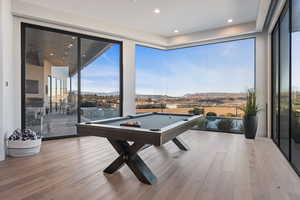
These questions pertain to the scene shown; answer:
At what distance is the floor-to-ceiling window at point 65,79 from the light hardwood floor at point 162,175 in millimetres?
1085

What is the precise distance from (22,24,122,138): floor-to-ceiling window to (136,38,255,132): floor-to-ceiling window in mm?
1087

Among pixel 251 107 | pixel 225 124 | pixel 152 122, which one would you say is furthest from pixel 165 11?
pixel 225 124

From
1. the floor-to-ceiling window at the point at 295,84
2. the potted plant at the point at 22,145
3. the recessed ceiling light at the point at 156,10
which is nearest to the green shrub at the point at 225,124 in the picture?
the floor-to-ceiling window at the point at 295,84

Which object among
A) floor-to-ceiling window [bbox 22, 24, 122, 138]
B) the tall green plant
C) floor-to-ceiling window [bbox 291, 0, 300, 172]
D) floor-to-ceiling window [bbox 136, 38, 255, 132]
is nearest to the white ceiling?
floor-to-ceiling window [bbox 22, 24, 122, 138]

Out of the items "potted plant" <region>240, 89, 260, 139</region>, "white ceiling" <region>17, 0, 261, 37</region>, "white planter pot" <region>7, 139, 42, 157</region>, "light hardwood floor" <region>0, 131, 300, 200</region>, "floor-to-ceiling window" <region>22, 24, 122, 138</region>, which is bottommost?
"light hardwood floor" <region>0, 131, 300, 200</region>

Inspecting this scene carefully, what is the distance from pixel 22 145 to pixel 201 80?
211 inches

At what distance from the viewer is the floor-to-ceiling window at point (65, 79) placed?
14.6 ft

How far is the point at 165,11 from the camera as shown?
4.43 metres

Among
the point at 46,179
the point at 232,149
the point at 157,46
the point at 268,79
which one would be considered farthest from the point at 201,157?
the point at 157,46

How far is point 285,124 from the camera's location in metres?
3.49

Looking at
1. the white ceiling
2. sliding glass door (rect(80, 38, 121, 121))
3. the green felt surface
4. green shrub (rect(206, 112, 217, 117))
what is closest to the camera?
the green felt surface

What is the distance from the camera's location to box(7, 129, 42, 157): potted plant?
3.41m

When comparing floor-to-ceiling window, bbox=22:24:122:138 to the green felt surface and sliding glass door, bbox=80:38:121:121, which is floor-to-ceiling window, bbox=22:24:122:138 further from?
the green felt surface

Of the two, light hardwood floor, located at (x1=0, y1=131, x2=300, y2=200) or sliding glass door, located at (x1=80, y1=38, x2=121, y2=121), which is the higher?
sliding glass door, located at (x1=80, y1=38, x2=121, y2=121)
